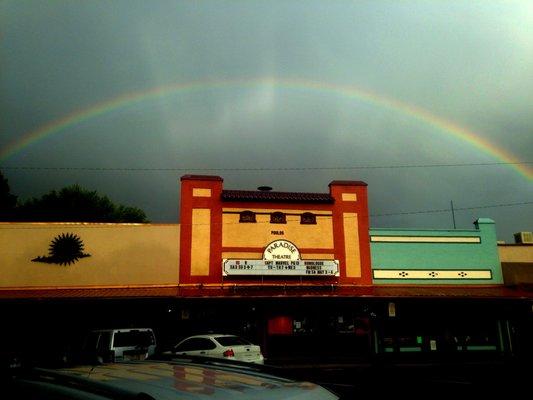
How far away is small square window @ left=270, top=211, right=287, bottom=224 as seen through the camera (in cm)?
2317

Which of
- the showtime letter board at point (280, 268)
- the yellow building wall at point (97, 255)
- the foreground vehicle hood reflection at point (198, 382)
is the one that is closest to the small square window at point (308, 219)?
the showtime letter board at point (280, 268)

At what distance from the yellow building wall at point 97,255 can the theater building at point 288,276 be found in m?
0.05

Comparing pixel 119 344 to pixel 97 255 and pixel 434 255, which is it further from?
pixel 434 255

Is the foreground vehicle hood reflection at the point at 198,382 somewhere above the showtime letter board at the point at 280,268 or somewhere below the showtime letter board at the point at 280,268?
below

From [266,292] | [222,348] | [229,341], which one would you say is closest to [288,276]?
[266,292]

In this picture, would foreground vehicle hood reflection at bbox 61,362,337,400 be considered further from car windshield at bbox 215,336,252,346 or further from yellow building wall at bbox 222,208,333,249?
yellow building wall at bbox 222,208,333,249

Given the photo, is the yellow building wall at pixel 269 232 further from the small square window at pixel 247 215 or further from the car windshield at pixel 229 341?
the car windshield at pixel 229 341

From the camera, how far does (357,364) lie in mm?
21250

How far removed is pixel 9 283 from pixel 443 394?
62.3 feet

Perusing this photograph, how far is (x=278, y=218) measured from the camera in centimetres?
2327

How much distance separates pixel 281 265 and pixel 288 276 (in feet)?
2.22

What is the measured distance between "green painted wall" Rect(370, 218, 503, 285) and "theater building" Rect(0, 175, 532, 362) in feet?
0.17

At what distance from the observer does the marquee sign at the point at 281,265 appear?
22.0 meters

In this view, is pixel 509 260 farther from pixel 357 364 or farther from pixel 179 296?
pixel 179 296
